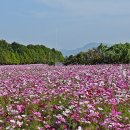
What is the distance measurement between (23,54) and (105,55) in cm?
2694

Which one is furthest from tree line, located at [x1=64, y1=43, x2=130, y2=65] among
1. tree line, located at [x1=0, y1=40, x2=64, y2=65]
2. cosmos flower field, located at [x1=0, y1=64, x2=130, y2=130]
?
tree line, located at [x1=0, y1=40, x2=64, y2=65]

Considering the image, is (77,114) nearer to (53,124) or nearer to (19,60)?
(53,124)

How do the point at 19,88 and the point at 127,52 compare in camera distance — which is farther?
the point at 127,52

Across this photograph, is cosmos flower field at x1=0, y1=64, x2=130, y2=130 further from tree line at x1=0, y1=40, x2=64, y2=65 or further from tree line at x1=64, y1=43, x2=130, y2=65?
tree line at x1=0, y1=40, x2=64, y2=65

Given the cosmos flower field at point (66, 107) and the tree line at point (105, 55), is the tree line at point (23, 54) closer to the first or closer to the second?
the tree line at point (105, 55)

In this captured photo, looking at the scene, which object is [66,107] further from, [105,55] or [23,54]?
[23,54]

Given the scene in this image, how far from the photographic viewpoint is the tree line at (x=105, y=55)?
93.7 ft

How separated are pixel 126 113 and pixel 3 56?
1609 inches

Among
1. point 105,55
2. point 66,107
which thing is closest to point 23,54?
point 105,55

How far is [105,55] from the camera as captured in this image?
99.8 ft

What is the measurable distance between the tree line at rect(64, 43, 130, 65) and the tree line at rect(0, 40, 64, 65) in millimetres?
14868

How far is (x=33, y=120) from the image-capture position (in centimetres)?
834

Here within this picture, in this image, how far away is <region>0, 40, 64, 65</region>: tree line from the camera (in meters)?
50.8

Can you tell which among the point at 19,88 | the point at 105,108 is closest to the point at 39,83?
the point at 19,88
